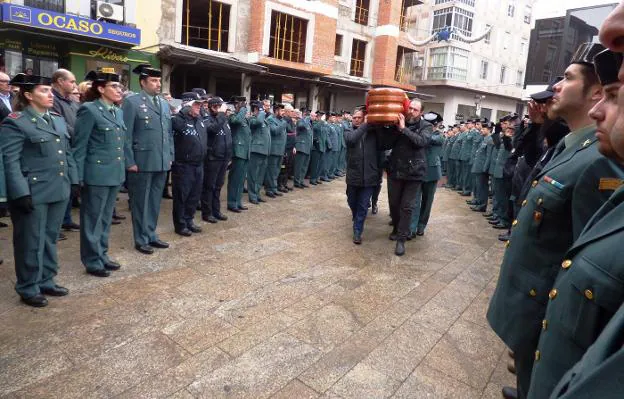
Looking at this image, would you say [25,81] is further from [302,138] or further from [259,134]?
[302,138]

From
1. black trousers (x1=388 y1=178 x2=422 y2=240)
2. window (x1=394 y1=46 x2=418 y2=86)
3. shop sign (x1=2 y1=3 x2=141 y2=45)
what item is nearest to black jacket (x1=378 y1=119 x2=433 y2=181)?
black trousers (x1=388 y1=178 x2=422 y2=240)

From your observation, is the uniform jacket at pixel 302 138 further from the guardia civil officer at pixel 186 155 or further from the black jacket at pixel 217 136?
the guardia civil officer at pixel 186 155

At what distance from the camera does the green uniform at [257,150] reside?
777 centimetres

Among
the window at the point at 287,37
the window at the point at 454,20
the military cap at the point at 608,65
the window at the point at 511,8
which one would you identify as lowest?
the military cap at the point at 608,65

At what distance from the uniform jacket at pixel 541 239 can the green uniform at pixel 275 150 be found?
6.72 meters

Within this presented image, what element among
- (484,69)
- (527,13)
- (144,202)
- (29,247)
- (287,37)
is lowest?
(29,247)

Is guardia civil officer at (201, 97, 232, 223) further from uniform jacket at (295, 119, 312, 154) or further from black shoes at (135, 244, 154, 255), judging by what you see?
uniform jacket at (295, 119, 312, 154)

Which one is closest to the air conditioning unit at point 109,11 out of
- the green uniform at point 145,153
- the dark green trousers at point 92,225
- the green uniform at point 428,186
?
the green uniform at point 145,153

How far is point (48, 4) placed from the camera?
41.5 feet

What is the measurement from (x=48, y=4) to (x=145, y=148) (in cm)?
1143

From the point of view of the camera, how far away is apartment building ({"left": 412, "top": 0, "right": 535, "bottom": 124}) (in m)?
28.9

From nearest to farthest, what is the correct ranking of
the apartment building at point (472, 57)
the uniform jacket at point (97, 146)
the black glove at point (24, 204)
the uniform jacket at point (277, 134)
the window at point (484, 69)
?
the black glove at point (24, 204), the uniform jacket at point (97, 146), the uniform jacket at point (277, 134), the apartment building at point (472, 57), the window at point (484, 69)

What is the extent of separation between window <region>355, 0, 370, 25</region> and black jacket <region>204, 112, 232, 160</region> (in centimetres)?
1904

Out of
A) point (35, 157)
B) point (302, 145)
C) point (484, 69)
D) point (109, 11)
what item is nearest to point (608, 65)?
point (35, 157)
